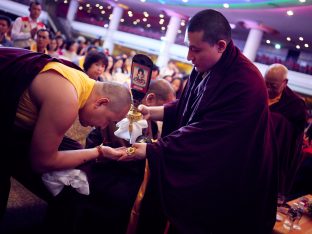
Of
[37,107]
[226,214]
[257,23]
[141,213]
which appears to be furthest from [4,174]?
[257,23]

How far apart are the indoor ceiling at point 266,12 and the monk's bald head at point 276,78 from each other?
771 cm

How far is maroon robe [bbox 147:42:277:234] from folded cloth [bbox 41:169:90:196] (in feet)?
1.22

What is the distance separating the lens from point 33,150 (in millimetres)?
1469

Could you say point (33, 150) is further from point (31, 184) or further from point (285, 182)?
point (285, 182)

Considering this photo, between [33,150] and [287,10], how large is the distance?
451 inches

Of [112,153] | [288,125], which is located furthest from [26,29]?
[288,125]

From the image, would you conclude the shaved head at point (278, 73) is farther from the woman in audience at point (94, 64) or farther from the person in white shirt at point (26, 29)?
the person in white shirt at point (26, 29)

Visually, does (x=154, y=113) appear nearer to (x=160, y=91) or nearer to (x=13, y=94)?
(x=160, y=91)

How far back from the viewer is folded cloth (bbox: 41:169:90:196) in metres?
1.63

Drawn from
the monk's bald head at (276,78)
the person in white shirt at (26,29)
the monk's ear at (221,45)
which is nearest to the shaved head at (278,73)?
the monk's bald head at (276,78)

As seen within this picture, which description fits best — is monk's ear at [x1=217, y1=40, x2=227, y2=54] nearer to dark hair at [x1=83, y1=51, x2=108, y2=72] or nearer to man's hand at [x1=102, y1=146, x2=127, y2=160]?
man's hand at [x1=102, y1=146, x2=127, y2=160]

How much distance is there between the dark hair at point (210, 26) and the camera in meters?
1.79

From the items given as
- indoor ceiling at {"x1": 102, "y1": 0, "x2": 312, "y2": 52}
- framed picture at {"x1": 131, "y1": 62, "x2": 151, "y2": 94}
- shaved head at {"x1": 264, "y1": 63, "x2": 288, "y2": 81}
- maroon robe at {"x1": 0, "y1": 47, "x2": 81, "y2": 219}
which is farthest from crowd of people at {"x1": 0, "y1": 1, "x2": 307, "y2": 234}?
indoor ceiling at {"x1": 102, "y1": 0, "x2": 312, "y2": 52}

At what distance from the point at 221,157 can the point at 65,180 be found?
0.83 metres
